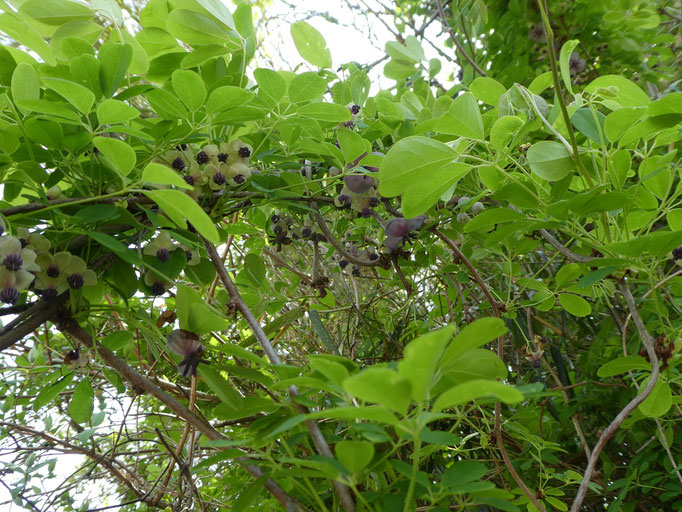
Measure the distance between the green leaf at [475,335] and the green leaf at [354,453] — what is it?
0.28 feet

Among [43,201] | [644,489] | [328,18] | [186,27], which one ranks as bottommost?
[644,489]

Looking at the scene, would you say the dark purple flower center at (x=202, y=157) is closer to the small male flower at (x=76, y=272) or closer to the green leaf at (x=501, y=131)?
the small male flower at (x=76, y=272)

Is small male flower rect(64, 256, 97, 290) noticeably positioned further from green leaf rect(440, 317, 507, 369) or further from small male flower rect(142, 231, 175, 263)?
green leaf rect(440, 317, 507, 369)

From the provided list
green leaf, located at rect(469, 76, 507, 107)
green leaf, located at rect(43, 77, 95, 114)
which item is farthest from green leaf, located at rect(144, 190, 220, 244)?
green leaf, located at rect(469, 76, 507, 107)

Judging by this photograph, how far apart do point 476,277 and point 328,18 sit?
5.14ft

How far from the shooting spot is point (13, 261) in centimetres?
46

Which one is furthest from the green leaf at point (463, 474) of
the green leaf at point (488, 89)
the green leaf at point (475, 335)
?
the green leaf at point (488, 89)

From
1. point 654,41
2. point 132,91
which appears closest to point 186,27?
point 132,91

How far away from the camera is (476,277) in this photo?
73 centimetres

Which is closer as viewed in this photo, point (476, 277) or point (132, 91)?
point (132, 91)

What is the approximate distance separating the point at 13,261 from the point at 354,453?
35 centimetres

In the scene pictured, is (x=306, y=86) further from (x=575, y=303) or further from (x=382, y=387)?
(x=575, y=303)

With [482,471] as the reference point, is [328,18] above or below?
above

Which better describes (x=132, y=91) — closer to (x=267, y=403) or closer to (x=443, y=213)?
(x=267, y=403)
